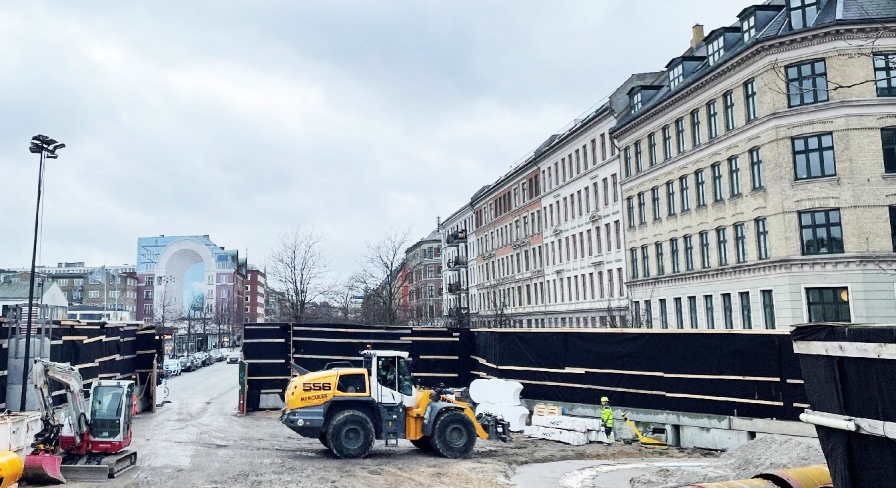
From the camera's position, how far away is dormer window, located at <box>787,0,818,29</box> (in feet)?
108

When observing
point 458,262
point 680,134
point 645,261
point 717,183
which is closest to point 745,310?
point 717,183

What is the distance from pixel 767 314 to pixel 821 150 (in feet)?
25.6

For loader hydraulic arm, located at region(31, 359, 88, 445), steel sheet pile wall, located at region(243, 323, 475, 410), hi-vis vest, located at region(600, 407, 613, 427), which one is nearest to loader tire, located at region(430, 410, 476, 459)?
hi-vis vest, located at region(600, 407, 613, 427)

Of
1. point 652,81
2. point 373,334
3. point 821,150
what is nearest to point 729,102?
point 821,150

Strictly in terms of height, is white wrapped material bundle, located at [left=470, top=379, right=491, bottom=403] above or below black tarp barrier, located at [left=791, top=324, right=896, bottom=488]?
below

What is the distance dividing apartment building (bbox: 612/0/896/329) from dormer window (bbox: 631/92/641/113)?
5396mm

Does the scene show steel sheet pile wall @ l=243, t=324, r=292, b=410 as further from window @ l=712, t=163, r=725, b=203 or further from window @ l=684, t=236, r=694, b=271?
window @ l=712, t=163, r=725, b=203

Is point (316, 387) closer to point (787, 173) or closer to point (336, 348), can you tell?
point (336, 348)

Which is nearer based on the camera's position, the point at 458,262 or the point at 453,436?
the point at 453,436

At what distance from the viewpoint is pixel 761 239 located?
3444cm

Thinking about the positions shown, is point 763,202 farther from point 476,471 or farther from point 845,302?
point 476,471

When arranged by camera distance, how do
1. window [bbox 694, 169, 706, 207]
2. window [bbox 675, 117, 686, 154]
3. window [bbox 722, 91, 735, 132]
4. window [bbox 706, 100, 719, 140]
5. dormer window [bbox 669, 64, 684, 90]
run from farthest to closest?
1. dormer window [bbox 669, 64, 684, 90]
2. window [bbox 675, 117, 686, 154]
3. window [bbox 694, 169, 706, 207]
4. window [bbox 706, 100, 719, 140]
5. window [bbox 722, 91, 735, 132]

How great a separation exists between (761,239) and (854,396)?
31701 mm

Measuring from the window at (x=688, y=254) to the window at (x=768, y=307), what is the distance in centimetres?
658
